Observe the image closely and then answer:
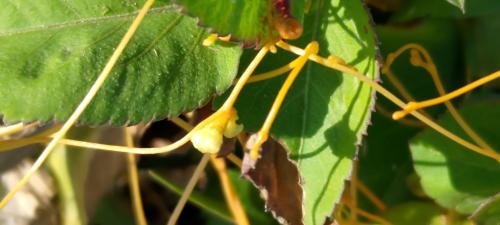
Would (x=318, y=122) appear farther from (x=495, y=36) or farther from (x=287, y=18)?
(x=495, y=36)

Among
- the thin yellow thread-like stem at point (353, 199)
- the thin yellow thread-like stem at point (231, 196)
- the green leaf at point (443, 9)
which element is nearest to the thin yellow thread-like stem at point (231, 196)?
the thin yellow thread-like stem at point (231, 196)

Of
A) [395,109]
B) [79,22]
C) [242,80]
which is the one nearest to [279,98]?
[242,80]

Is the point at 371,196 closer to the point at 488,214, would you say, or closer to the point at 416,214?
the point at 416,214

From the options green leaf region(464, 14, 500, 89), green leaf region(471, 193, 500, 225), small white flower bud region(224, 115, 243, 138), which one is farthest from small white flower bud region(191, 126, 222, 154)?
green leaf region(464, 14, 500, 89)

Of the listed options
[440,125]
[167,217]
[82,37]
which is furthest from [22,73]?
[167,217]

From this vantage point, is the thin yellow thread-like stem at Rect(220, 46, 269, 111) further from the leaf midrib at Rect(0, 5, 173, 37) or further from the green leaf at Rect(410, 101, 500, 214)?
the green leaf at Rect(410, 101, 500, 214)

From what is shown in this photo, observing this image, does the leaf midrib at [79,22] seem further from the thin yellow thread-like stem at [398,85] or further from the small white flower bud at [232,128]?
the thin yellow thread-like stem at [398,85]
